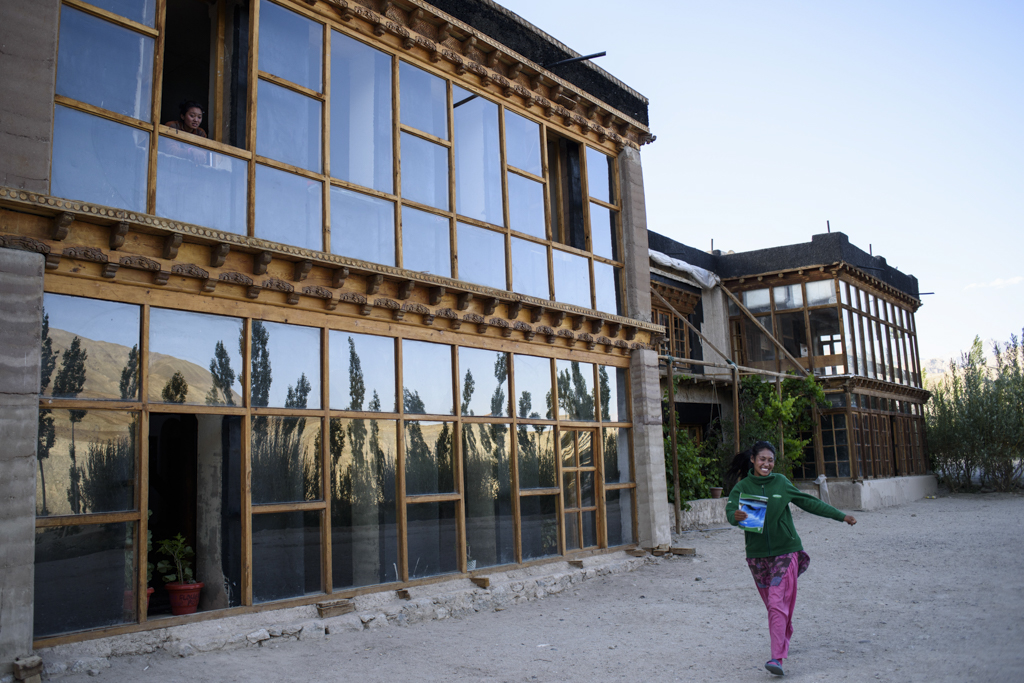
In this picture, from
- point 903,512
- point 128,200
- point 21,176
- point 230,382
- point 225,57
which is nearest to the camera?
point 21,176

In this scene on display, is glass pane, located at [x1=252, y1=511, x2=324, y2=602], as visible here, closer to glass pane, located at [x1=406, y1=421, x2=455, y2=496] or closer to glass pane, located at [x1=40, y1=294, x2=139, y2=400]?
glass pane, located at [x1=406, y1=421, x2=455, y2=496]

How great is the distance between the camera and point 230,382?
7.37 meters

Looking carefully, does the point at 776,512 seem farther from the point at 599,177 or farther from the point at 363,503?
the point at 599,177

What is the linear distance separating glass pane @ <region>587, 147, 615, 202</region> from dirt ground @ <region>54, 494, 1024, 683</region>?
19.0 ft

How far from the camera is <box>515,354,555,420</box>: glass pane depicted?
1047cm

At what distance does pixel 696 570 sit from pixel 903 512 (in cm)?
1036

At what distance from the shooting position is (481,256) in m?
10.2

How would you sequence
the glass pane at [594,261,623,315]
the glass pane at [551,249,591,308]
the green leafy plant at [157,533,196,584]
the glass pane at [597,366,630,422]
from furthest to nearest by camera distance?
the glass pane at [594,261,623,315]
the glass pane at [597,366,630,422]
the glass pane at [551,249,591,308]
the green leafy plant at [157,533,196,584]

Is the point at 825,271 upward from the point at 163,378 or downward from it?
upward

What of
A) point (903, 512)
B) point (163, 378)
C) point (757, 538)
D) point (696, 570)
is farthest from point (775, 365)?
point (163, 378)

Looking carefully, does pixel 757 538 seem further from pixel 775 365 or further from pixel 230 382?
pixel 775 365

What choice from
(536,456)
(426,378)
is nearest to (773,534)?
(426,378)

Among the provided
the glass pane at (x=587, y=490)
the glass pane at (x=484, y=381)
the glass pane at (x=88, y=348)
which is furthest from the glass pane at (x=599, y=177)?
the glass pane at (x=88, y=348)

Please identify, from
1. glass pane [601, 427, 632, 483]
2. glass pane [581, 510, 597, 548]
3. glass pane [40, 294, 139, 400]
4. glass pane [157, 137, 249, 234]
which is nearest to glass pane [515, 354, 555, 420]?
glass pane [601, 427, 632, 483]
